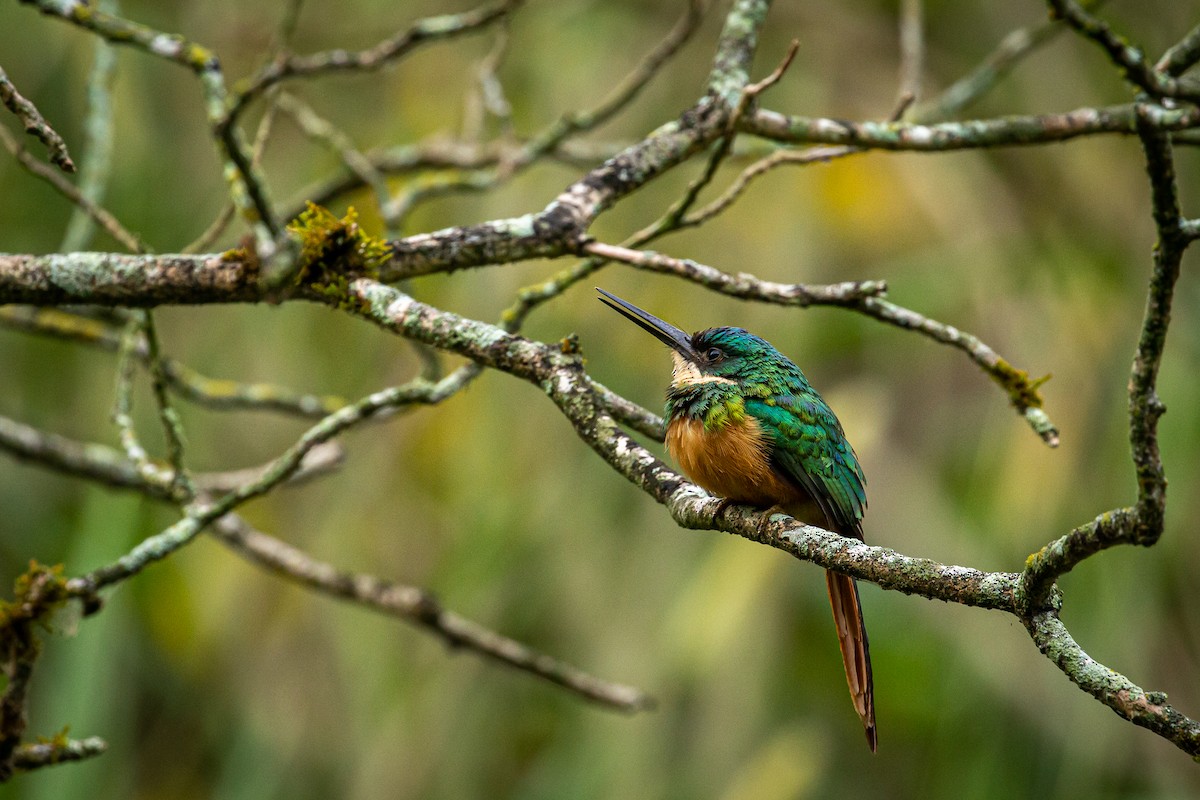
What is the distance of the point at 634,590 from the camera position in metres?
5.05

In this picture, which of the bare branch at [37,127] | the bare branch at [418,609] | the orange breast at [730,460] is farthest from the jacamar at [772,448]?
the bare branch at [37,127]

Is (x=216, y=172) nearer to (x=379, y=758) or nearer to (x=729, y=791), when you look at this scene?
(x=379, y=758)

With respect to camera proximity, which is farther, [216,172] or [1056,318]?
[216,172]

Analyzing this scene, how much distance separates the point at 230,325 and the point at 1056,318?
3.70 meters

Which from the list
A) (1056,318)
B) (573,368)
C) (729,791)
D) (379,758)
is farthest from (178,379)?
(1056,318)

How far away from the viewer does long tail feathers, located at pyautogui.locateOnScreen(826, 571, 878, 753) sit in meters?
2.31

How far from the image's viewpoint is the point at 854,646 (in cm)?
248

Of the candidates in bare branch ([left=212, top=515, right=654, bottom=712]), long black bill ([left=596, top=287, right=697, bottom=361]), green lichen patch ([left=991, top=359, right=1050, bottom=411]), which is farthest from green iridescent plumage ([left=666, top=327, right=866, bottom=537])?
bare branch ([left=212, top=515, right=654, bottom=712])

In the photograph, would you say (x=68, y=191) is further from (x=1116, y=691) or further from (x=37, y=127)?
(x=1116, y=691)

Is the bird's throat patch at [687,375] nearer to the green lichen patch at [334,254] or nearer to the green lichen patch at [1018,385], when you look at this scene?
the green lichen patch at [1018,385]

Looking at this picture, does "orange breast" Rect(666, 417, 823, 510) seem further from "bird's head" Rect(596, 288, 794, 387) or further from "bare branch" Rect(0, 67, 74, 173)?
"bare branch" Rect(0, 67, 74, 173)

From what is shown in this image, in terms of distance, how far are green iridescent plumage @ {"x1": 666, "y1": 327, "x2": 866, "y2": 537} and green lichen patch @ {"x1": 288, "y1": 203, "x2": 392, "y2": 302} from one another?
34.7 inches

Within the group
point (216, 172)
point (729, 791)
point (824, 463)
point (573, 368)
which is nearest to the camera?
point (573, 368)

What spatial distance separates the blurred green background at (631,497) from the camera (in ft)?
15.3
